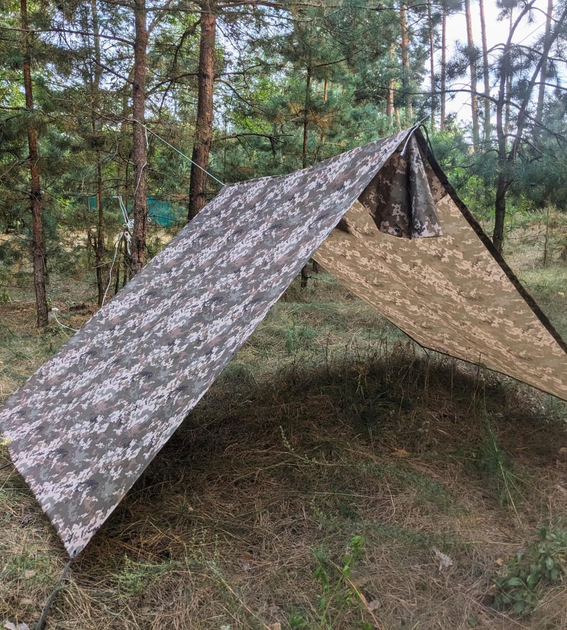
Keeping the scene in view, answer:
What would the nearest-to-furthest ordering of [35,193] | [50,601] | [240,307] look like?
[50,601] → [240,307] → [35,193]

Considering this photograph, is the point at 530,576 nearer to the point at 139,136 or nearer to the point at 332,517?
the point at 332,517

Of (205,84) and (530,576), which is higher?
(205,84)

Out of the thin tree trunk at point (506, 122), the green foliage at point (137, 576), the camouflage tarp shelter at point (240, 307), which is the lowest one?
the green foliage at point (137, 576)

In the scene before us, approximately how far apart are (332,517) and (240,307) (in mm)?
1154

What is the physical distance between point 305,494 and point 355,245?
1.50 meters

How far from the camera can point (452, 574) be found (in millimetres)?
2203

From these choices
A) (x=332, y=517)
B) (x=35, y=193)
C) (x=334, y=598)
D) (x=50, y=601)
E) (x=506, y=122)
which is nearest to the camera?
(x=50, y=601)

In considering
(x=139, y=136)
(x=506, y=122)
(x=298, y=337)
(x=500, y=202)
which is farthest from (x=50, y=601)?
(x=506, y=122)

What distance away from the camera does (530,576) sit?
2.01 meters

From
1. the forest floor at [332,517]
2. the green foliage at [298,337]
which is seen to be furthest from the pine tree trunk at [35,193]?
the green foliage at [298,337]

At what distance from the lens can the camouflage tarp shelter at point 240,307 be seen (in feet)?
7.22

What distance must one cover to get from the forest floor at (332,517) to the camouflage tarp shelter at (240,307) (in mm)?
283

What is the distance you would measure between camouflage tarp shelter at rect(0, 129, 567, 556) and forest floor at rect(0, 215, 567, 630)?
0.93ft

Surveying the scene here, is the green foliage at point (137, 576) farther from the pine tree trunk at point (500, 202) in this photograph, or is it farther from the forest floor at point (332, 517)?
the pine tree trunk at point (500, 202)
